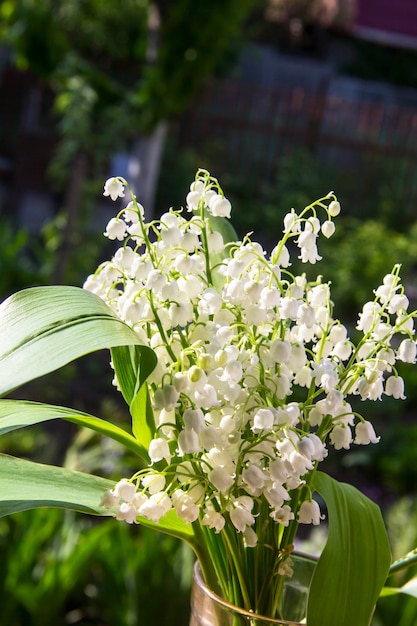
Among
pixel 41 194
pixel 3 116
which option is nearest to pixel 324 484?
pixel 41 194

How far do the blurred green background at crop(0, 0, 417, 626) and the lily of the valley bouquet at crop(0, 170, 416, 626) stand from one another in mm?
771

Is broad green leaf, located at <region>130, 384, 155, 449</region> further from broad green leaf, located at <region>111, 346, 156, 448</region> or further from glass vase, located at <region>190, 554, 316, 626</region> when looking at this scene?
glass vase, located at <region>190, 554, 316, 626</region>

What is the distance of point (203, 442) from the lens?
57 centimetres

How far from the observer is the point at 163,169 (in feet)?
21.0

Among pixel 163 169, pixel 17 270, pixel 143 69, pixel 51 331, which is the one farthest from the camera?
pixel 163 169

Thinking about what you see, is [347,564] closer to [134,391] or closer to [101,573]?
[134,391]

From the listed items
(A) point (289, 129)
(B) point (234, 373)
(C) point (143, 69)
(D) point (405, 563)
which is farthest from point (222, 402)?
(A) point (289, 129)

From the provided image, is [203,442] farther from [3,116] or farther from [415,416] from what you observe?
[3,116]

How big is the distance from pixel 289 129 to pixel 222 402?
21.5 ft

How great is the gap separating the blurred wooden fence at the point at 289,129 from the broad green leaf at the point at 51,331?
6373mm

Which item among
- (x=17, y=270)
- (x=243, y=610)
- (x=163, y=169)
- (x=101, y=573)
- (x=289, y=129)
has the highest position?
(x=243, y=610)

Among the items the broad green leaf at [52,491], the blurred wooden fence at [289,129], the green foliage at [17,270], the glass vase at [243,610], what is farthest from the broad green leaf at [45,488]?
the blurred wooden fence at [289,129]

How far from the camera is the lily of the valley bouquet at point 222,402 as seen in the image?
57 centimetres

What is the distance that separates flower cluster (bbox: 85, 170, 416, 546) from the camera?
0.57m
